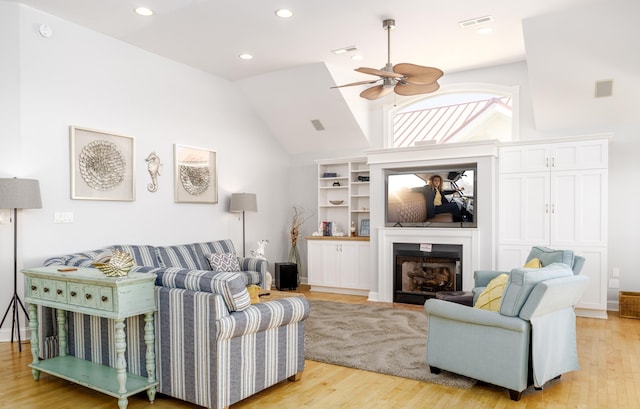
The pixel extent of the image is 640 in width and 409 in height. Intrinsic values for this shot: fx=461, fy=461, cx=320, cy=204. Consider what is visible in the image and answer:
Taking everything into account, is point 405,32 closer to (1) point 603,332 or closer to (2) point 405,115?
(2) point 405,115

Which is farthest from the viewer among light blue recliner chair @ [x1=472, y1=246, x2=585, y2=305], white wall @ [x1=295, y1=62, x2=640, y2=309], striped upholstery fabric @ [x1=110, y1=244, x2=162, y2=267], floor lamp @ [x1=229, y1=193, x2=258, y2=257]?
floor lamp @ [x1=229, y1=193, x2=258, y2=257]

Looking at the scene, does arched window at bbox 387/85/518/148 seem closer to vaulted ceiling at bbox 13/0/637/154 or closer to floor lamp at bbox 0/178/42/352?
vaulted ceiling at bbox 13/0/637/154

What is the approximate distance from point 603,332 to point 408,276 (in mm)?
2411

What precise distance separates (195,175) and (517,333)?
4703 millimetres

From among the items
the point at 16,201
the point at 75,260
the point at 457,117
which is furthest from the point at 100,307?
the point at 457,117

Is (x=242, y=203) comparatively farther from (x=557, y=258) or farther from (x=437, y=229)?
(x=557, y=258)

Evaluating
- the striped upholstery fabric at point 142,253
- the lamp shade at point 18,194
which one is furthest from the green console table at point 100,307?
the striped upholstery fabric at point 142,253

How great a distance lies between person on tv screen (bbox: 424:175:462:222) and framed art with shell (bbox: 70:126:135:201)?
3.85m

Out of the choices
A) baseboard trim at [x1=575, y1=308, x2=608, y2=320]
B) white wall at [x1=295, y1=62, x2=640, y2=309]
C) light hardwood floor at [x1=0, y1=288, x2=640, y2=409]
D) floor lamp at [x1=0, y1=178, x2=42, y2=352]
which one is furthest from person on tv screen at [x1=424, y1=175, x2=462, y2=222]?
floor lamp at [x1=0, y1=178, x2=42, y2=352]

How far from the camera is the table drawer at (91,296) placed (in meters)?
2.94

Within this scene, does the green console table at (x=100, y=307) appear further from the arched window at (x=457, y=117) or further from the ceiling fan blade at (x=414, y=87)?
the arched window at (x=457, y=117)

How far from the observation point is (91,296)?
3.06 metres

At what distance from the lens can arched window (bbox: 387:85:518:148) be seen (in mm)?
6496

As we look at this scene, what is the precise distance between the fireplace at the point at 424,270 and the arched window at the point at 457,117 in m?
1.50
